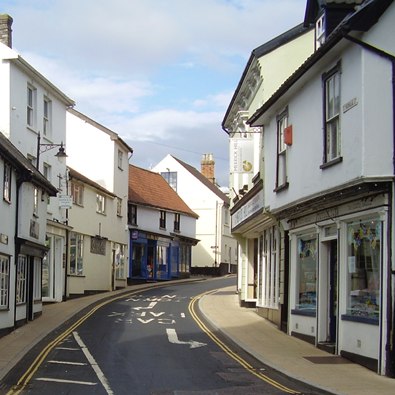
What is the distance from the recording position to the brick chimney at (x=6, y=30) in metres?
26.6

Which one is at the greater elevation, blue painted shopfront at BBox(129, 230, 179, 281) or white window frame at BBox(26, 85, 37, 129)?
white window frame at BBox(26, 85, 37, 129)

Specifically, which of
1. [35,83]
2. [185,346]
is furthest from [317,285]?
[35,83]

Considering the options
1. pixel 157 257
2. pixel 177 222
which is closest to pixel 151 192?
pixel 177 222

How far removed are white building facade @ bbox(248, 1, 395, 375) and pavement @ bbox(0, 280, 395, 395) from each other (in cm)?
47

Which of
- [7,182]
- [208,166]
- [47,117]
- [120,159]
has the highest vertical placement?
→ [208,166]

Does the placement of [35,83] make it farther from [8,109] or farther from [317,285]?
[317,285]

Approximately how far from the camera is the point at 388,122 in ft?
40.1

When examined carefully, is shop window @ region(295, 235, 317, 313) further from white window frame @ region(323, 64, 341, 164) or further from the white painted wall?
white window frame @ region(323, 64, 341, 164)

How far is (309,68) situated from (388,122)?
3.30 meters

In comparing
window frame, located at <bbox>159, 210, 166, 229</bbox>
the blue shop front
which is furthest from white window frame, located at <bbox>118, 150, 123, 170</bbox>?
window frame, located at <bbox>159, 210, 166, 229</bbox>

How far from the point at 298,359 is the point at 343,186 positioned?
3.82 meters

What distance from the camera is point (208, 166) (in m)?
69.4

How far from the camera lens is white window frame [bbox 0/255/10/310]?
1804cm

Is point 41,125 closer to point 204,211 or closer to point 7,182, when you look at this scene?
point 7,182
